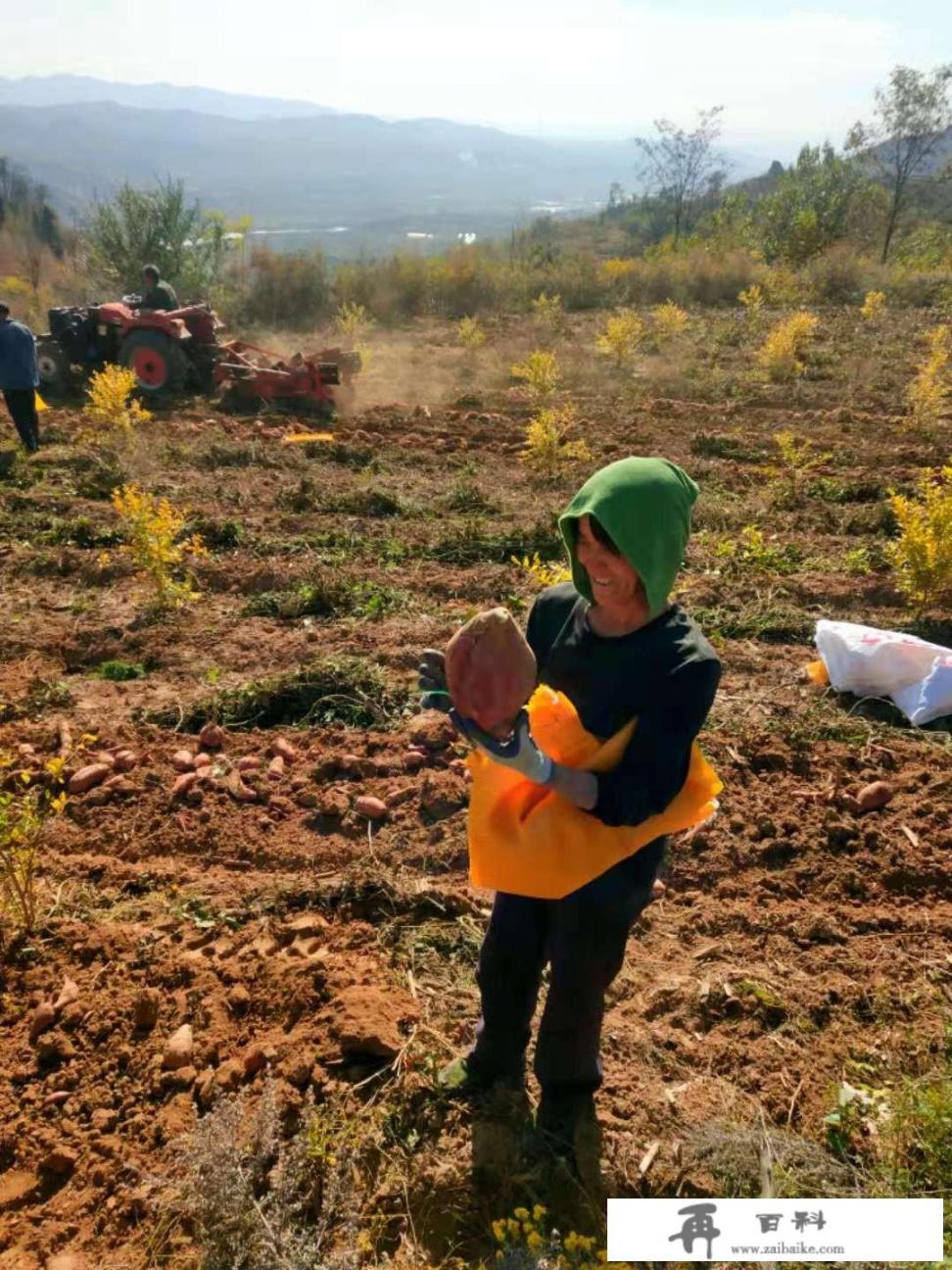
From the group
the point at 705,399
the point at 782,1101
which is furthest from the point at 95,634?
the point at 705,399

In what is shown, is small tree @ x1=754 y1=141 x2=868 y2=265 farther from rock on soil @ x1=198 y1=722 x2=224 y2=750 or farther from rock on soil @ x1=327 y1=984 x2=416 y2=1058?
rock on soil @ x1=327 y1=984 x2=416 y2=1058

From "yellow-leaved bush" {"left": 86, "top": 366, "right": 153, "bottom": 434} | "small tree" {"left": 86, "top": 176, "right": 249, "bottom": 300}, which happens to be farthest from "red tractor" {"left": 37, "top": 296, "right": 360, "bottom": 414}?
"small tree" {"left": 86, "top": 176, "right": 249, "bottom": 300}

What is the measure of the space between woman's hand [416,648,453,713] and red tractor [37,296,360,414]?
935cm

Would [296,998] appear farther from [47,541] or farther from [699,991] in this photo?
[47,541]

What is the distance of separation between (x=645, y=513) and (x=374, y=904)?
1990 millimetres

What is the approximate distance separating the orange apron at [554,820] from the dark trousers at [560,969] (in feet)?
0.33

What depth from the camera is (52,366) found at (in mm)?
10836

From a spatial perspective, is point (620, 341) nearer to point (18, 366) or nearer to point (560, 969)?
point (18, 366)

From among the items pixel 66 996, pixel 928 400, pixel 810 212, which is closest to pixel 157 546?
pixel 66 996

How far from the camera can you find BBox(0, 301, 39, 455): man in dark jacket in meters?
8.09

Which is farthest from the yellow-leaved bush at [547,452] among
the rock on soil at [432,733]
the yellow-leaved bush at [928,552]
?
the rock on soil at [432,733]

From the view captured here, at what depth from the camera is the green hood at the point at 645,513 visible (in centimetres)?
151

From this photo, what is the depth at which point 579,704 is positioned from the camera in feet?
5.79

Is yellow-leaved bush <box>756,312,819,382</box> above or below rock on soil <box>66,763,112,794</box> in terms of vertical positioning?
above
